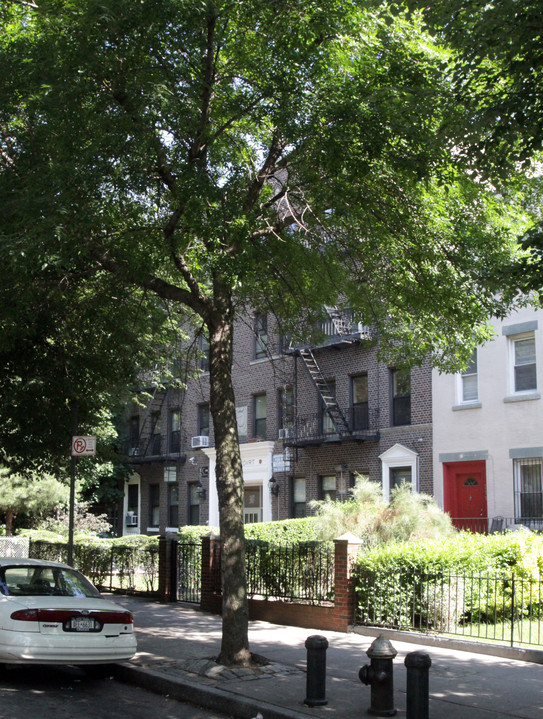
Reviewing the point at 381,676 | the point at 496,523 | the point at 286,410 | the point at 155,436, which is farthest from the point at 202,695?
the point at 155,436

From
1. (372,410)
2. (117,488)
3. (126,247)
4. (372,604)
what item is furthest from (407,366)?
(117,488)

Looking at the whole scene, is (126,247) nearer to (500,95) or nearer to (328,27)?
(328,27)

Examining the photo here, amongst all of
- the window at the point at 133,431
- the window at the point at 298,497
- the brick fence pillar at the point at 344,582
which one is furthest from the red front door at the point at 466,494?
the window at the point at 133,431

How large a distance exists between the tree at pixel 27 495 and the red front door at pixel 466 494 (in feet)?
41.4

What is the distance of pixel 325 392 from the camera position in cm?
2780

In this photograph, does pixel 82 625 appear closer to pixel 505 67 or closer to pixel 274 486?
pixel 505 67

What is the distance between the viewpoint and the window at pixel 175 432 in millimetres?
35272

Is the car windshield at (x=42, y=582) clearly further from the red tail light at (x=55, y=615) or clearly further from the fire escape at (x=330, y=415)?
the fire escape at (x=330, y=415)

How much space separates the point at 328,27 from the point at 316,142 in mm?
1465

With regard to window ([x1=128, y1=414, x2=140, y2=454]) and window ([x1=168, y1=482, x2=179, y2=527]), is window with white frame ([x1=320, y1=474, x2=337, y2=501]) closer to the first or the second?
window ([x1=168, y1=482, x2=179, y2=527])

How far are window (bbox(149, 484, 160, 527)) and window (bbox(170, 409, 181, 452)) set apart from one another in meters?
2.26

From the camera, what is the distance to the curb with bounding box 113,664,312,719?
7895 mm

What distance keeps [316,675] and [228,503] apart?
255cm

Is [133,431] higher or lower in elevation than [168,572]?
higher
